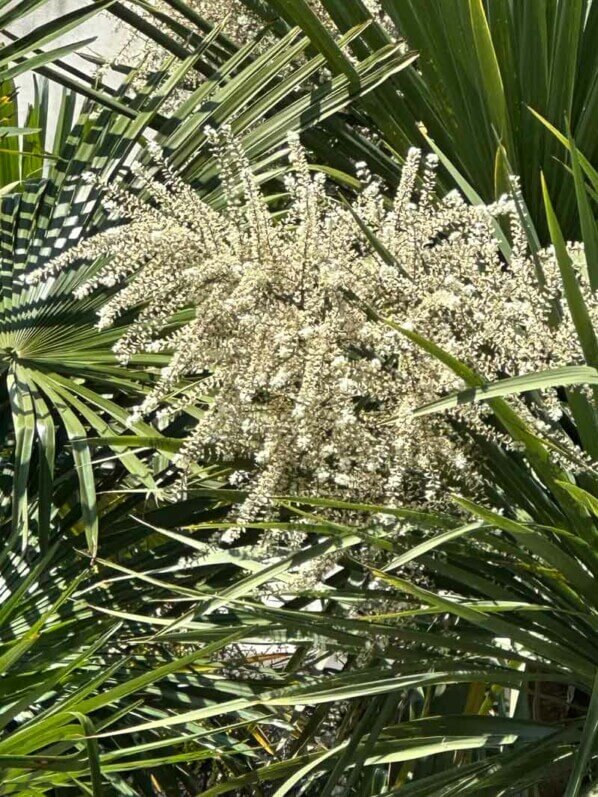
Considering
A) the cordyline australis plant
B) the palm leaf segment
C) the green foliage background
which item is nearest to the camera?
the cordyline australis plant

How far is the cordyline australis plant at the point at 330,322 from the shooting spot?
63.4 inches

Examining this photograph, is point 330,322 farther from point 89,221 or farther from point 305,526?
point 89,221

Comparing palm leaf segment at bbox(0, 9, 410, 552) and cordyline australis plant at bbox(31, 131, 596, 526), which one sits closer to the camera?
cordyline australis plant at bbox(31, 131, 596, 526)

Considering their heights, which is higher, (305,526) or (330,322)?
(330,322)

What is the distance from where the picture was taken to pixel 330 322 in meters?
1.61

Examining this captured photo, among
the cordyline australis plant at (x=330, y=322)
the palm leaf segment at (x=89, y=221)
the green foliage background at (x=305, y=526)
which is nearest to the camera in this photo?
the cordyline australis plant at (x=330, y=322)

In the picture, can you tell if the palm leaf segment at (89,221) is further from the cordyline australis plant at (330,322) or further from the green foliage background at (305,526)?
the cordyline australis plant at (330,322)

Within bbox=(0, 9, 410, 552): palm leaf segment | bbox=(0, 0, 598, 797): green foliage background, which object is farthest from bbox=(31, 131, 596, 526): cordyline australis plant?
bbox=(0, 9, 410, 552): palm leaf segment

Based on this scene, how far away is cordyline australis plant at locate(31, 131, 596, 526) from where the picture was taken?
5.28 feet

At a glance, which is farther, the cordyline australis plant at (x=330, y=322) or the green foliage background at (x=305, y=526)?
the green foliage background at (x=305, y=526)

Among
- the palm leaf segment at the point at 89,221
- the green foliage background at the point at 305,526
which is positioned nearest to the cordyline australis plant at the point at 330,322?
the green foliage background at the point at 305,526

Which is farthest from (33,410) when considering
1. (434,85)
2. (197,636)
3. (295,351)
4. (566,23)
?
(566,23)

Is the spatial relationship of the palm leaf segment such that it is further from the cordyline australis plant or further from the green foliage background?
the cordyline australis plant

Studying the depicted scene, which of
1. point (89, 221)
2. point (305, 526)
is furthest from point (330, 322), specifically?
point (89, 221)
